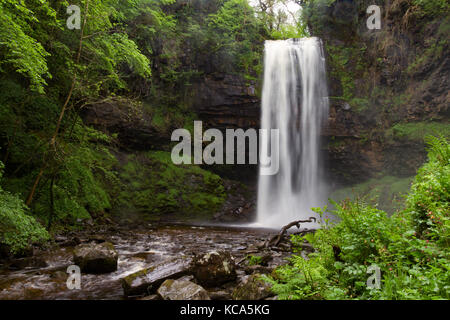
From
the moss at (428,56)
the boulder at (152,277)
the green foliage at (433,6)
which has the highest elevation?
the green foliage at (433,6)

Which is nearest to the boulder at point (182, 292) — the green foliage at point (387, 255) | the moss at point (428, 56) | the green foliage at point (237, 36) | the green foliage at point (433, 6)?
the green foliage at point (387, 255)

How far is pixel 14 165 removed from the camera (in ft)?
26.9

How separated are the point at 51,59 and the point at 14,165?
11.5 feet

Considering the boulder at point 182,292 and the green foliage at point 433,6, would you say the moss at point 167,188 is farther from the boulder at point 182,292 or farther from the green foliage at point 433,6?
the green foliage at point 433,6

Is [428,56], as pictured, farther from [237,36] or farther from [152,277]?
[152,277]

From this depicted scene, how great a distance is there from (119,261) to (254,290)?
3911mm

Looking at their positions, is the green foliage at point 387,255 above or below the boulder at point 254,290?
above

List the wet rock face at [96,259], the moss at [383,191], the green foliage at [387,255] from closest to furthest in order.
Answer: the green foliage at [387,255], the wet rock face at [96,259], the moss at [383,191]

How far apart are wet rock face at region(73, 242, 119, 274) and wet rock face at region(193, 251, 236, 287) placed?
1.94m

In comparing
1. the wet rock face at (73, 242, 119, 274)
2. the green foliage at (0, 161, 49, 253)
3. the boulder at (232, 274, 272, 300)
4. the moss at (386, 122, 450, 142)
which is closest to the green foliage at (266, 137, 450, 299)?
the boulder at (232, 274, 272, 300)

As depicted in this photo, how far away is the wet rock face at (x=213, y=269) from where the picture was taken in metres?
4.54

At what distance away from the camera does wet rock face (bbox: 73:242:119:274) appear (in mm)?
5219

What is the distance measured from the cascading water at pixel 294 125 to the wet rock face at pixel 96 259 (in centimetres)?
1253

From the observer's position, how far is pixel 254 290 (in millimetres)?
3588
